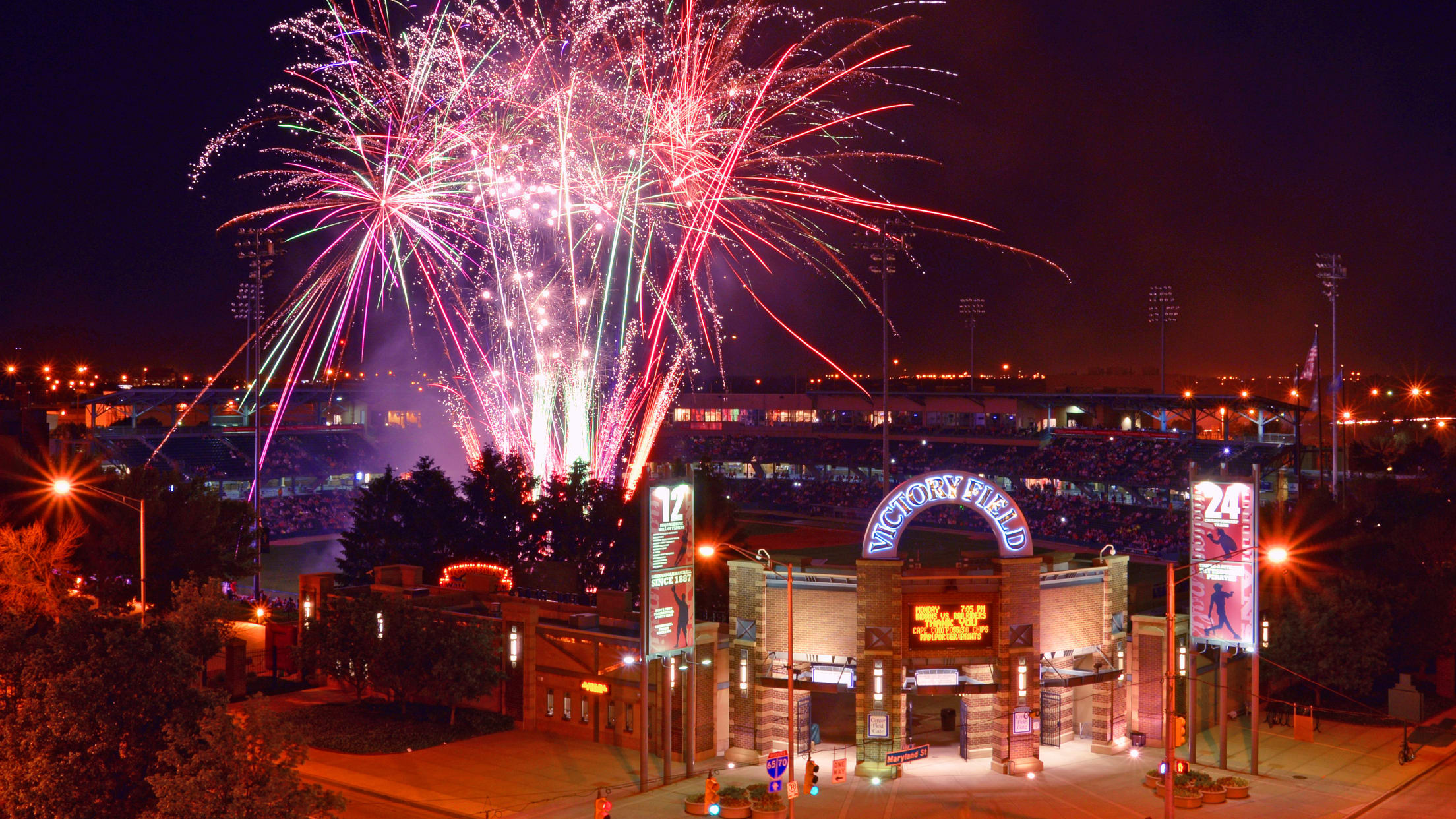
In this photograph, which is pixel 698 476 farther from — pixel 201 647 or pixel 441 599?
pixel 201 647

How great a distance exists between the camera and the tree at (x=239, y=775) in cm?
1984

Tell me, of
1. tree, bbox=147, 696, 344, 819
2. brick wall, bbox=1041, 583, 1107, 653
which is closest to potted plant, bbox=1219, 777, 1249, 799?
brick wall, bbox=1041, 583, 1107, 653

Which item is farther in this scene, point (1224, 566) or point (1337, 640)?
point (1337, 640)

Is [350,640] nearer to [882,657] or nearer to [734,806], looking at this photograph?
[734,806]

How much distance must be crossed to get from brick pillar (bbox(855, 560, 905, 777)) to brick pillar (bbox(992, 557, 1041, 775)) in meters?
2.65

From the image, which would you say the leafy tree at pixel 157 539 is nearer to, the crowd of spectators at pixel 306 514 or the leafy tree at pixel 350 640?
the leafy tree at pixel 350 640

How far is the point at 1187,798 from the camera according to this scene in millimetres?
28906

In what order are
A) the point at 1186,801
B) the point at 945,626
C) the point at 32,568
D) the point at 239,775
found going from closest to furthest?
the point at 239,775, the point at 1186,801, the point at 945,626, the point at 32,568

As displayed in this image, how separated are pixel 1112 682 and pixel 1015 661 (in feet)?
12.2

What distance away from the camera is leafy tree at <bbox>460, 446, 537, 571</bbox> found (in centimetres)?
5275

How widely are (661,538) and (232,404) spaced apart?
3357 inches

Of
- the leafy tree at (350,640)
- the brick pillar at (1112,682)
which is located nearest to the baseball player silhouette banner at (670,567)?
the leafy tree at (350,640)

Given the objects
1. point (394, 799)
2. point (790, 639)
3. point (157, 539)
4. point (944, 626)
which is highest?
point (157, 539)

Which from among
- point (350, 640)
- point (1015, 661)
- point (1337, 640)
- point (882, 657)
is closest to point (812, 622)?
point (882, 657)
